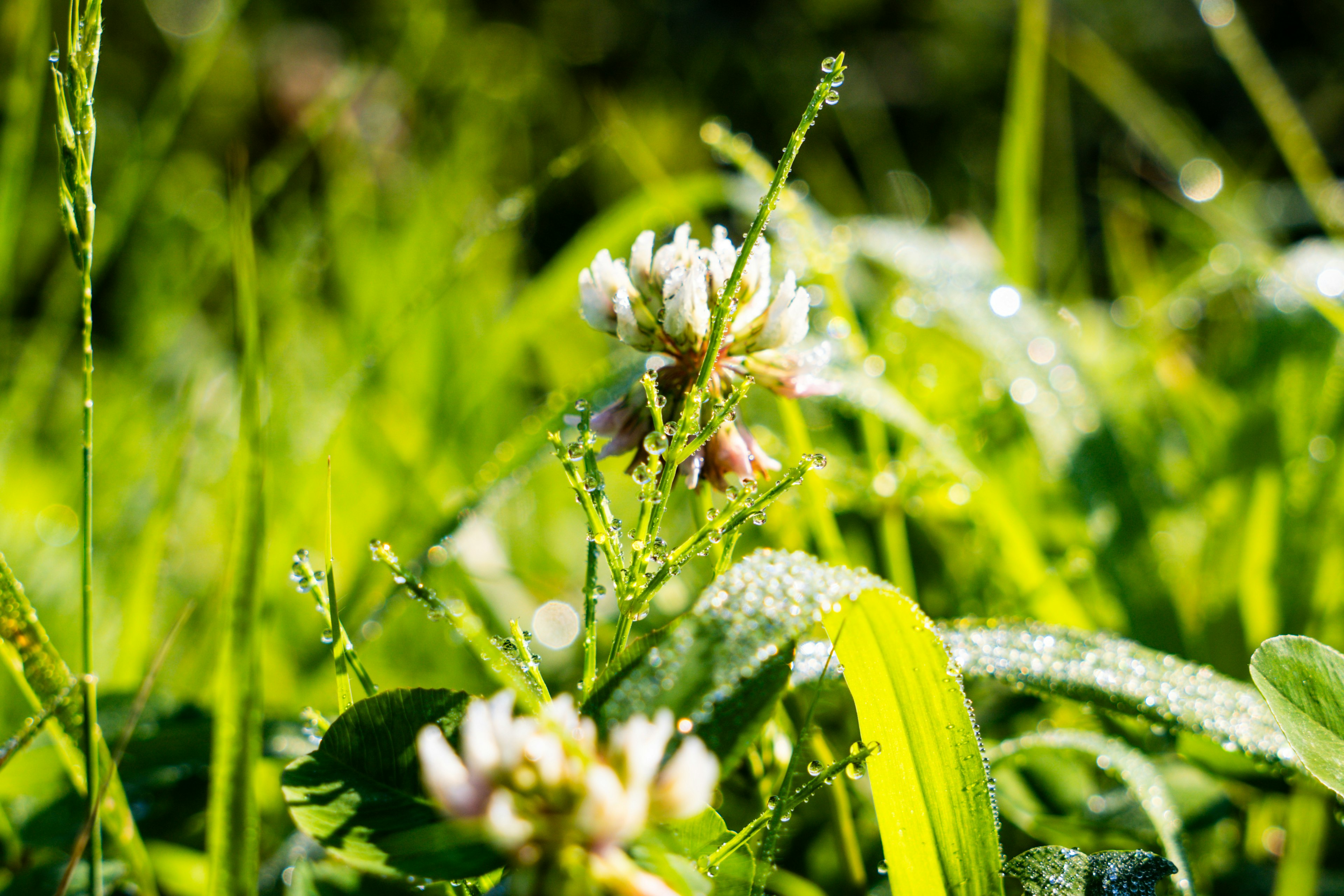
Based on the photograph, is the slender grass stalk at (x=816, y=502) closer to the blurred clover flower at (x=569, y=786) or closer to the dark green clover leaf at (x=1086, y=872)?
the dark green clover leaf at (x=1086, y=872)

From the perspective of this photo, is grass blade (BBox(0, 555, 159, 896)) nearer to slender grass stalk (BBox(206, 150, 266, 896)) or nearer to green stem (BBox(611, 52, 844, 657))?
slender grass stalk (BBox(206, 150, 266, 896))

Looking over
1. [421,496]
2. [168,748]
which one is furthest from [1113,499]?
[168,748]

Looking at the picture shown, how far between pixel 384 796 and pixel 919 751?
11.1 inches

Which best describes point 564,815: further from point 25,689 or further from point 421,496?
point 421,496

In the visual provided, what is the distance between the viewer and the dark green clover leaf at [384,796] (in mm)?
414

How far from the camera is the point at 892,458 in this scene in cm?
113

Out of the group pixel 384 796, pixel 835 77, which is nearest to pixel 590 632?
pixel 384 796

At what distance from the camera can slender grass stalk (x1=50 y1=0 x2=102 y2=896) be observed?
487mm

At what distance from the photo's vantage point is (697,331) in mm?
528

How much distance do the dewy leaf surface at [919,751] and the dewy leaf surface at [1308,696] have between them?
0.16 meters

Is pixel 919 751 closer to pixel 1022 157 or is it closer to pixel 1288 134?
pixel 1022 157

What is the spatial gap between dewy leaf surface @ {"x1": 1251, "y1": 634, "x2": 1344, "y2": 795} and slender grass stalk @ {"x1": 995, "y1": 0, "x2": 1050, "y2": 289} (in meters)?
0.79

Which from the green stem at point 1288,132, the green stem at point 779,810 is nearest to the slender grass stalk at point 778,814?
the green stem at point 779,810

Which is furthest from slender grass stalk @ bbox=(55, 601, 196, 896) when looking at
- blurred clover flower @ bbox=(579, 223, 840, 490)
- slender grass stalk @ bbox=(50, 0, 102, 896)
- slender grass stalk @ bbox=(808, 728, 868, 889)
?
slender grass stalk @ bbox=(808, 728, 868, 889)
